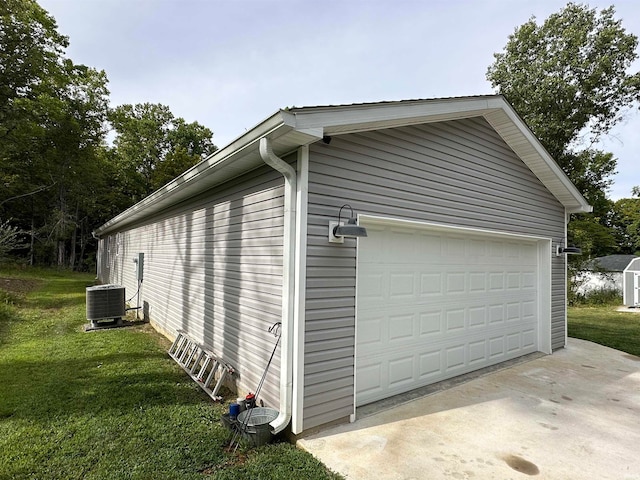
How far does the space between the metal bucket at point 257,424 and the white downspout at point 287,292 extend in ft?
0.24

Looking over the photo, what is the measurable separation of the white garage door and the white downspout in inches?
37.1

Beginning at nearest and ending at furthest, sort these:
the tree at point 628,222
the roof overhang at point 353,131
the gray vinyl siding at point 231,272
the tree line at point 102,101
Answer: the roof overhang at point 353,131 → the gray vinyl siding at point 231,272 → the tree line at point 102,101 → the tree at point 628,222

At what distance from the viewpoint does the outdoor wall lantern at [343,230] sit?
10.3 ft

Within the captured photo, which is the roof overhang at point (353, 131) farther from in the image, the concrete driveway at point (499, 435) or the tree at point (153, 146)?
the tree at point (153, 146)

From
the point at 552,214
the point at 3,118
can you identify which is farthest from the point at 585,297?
the point at 3,118

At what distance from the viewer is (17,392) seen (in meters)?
4.06

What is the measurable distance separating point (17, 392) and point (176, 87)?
833 cm

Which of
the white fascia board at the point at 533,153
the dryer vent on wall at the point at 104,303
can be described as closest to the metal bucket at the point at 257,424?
the white fascia board at the point at 533,153

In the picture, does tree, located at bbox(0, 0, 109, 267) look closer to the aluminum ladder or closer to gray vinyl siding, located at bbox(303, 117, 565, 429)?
the aluminum ladder

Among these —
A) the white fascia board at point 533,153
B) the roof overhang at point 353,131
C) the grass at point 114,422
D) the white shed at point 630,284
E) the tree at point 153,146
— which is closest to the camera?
the grass at point 114,422

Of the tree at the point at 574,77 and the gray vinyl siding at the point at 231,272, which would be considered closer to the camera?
the gray vinyl siding at the point at 231,272

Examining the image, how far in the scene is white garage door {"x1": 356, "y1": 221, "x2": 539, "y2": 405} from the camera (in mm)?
3936

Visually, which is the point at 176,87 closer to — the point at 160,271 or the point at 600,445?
the point at 160,271

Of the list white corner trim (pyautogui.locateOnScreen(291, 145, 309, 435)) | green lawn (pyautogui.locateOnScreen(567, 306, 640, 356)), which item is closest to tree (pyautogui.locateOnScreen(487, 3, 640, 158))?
green lawn (pyautogui.locateOnScreen(567, 306, 640, 356))
